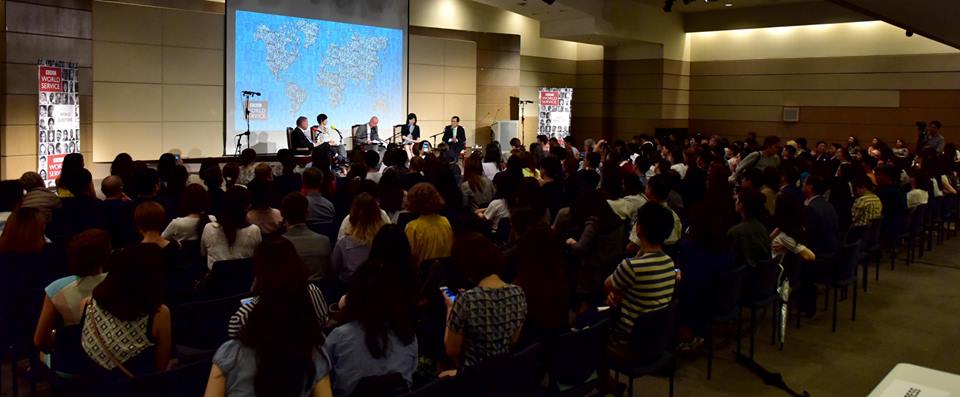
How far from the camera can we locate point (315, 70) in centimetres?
1413

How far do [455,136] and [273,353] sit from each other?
1386 cm

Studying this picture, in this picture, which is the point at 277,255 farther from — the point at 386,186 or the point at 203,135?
the point at 203,135

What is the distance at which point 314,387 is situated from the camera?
253 cm

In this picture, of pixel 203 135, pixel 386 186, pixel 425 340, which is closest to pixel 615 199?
pixel 386 186

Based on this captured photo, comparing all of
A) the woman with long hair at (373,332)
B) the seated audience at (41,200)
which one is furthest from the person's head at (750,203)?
the seated audience at (41,200)

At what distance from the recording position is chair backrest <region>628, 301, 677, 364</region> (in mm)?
3629

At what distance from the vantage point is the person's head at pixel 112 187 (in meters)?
5.48

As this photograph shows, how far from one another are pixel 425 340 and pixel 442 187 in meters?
2.47

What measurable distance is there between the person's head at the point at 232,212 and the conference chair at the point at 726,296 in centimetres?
300

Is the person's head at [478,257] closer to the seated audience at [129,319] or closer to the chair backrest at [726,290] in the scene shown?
the seated audience at [129,319]

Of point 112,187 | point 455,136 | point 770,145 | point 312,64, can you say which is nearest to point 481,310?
point 112,187

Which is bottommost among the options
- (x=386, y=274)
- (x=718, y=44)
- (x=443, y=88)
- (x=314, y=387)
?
(x=314, y=387)

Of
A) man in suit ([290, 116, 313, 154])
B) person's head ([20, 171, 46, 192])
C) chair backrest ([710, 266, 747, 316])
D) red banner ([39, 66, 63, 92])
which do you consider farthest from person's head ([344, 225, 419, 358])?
man in suit ([290, 116, 313, 154])

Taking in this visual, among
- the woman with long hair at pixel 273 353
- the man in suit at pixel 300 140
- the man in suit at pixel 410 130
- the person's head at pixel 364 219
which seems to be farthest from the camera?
the man in suit at pixel 410 130
